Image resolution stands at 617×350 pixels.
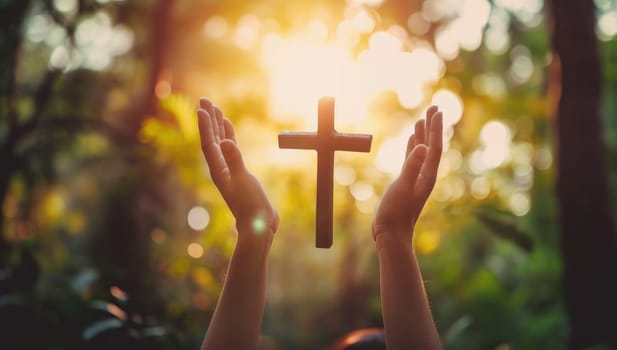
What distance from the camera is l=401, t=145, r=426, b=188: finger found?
5.86 feet

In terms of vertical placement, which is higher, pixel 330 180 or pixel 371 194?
pixel 330 180

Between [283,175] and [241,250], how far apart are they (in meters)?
4.64

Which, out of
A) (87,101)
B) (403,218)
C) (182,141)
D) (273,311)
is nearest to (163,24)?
(87,101)

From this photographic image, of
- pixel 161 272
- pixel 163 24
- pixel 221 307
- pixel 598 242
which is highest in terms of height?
pixel 163 24

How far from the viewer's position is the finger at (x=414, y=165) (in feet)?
5.86

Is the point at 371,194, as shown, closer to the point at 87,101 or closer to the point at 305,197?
the point at 305,197

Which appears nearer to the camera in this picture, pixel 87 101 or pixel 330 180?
pixel 330 180

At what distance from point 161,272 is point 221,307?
4.50m

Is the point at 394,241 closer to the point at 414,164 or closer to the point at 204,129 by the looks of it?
the point at 414,164

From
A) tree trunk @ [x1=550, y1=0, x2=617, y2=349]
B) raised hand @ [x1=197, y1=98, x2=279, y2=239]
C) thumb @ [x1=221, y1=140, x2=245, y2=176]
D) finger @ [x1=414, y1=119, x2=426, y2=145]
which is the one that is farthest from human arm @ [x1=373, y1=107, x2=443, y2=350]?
tree trunk @ [x1=550, y1=0, x2=617, y2=349]

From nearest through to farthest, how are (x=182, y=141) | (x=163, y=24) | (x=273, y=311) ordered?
(x=182, y=141) → (x=163, y=24) → (x=273, y=311)

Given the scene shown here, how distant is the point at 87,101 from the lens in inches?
305

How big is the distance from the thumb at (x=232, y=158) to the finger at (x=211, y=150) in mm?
80

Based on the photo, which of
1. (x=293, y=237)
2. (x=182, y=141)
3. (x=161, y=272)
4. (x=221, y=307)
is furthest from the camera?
(x=293, y=237)
